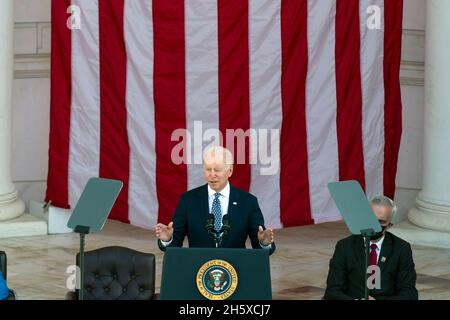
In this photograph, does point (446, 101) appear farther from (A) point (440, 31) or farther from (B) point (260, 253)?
(B) point (260, 253)

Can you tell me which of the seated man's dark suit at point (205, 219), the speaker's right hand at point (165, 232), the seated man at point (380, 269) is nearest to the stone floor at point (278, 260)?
the seated man at point (380, 269)

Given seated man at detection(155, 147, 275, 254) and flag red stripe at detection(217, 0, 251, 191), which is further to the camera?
flag red stripe at detection(217, 0, 251, 191)

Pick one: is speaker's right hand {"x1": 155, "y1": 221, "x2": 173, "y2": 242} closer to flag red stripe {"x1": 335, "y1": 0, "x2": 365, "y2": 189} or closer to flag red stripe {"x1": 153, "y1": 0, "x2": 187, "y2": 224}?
flag red stripe {"x1": 153, "y1": 0, "x2": 187, "y2": 224}

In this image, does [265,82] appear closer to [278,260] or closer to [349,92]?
[349,92]

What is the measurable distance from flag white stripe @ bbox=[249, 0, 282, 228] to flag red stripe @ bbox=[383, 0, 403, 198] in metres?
1.01

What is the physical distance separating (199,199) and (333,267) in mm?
790

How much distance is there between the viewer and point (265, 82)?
33.0 ft

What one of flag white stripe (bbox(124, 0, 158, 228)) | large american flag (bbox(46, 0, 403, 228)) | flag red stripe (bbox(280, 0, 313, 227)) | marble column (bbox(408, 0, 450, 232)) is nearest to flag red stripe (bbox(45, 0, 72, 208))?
large american flag (bbox(46, 0, 403, 228))

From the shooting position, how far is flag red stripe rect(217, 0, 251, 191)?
32.7 feet

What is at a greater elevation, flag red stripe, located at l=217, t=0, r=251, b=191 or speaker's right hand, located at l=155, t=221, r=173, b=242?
flag red stripe, located at l=217, t=0, r=251, b=191

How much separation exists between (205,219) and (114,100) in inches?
182

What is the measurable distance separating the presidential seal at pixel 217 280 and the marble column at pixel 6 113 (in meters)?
6.15

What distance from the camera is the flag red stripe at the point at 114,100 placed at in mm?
10172
